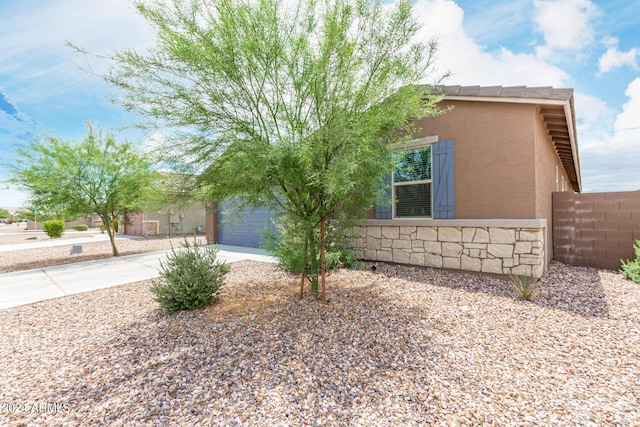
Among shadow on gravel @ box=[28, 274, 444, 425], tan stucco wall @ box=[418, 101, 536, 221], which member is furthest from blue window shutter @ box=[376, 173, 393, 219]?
shadow on gravel @ box=[28, 274, 444, 425]

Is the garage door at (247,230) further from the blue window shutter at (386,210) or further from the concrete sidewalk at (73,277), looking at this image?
the blue window shutter at (386,210)

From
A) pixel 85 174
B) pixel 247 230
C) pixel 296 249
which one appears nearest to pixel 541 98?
pixel 296 249

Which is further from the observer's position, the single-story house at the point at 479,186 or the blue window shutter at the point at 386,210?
the blue window shutter at the point at 386,210

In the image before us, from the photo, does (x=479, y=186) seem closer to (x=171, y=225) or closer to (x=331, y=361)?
(x=331, y=361)

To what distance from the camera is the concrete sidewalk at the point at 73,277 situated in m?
5.71

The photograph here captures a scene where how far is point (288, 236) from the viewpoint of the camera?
6297 millimetres

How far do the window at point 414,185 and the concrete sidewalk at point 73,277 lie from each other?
4438mm

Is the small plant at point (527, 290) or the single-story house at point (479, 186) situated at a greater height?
the single-story house at point (479, 186)

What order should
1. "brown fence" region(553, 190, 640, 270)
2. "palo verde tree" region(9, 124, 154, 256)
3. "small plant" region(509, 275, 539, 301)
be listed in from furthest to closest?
1. "palo verde tree" region(9, 124, 154, 256)
2. "brown fence" region(553, 190, 640, 270)
3. "small plant" region(509, 275, 539, 301)

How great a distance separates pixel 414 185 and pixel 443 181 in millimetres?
706

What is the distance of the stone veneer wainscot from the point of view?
18.2 feet

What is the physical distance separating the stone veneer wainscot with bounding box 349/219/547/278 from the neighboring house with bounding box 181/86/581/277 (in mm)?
17

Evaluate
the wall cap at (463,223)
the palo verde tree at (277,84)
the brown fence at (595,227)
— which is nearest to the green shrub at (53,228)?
the palo verde tree at (277,84)

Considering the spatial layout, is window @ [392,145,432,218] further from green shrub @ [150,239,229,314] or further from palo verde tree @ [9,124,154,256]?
palo verde tree @ [9,124,154,256]
